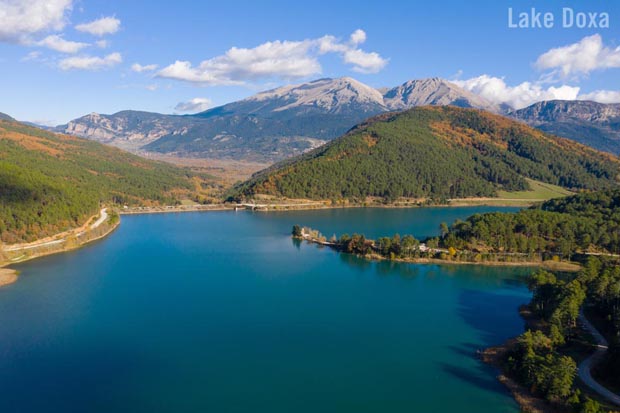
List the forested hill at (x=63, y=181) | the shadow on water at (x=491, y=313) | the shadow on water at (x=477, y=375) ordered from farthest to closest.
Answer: the forested hill at (x=63, y=181) < the shadow on water at (x=491, y=313) < the shadow on water at (x=477, y=375)

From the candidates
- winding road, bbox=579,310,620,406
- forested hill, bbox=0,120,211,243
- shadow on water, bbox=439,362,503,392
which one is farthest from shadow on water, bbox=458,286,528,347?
forested hill, bbox=0,120,211,243

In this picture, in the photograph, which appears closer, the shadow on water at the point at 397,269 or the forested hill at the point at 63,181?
the shadow on water at the point at 397,269

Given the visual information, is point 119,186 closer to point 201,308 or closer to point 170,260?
point 170,260

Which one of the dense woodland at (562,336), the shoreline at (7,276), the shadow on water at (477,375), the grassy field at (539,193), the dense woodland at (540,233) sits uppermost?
the grassy field at (539,193)

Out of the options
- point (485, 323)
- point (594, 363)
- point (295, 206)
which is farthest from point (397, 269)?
point (295, 206)

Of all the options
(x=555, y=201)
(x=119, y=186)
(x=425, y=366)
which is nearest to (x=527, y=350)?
(x=425, y=366)

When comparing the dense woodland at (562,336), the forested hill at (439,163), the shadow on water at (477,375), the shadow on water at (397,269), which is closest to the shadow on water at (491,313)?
the dense woodland at (562,336)

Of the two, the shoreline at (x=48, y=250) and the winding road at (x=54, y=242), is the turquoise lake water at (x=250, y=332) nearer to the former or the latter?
the shoreline at (x=48, y=250)
